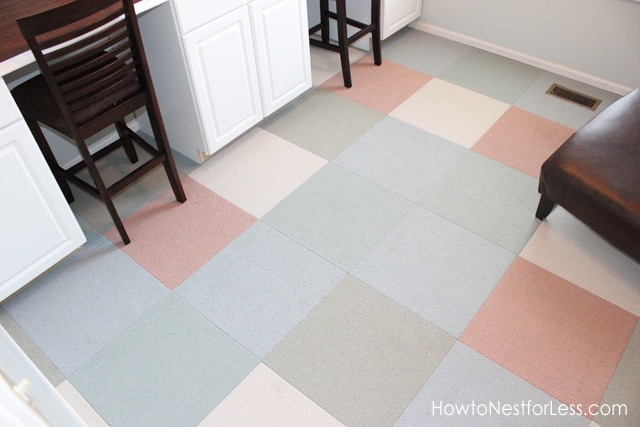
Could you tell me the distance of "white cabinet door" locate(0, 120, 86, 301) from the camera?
1863mm

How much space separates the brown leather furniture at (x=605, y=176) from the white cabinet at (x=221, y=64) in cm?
138

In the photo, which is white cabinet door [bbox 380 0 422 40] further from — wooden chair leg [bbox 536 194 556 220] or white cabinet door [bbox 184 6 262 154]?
wooden chair leg [bbox 536 194 556 220]

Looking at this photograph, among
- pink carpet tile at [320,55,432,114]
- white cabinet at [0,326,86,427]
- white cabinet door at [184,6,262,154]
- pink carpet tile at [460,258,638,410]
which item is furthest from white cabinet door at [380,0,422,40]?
white cabinet at [0,326,86,427]

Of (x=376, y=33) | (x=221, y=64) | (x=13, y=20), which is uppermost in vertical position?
(x=13, y=20)

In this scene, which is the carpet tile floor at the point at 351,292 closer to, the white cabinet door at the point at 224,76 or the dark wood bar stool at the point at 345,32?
the white cabinet door at the point at 224,76

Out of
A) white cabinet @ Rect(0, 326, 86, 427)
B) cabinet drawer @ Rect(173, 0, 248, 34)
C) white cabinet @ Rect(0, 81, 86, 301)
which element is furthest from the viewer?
cabinet drawer @ Rect(173, 0, 248, 34)

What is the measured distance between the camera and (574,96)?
2971mm

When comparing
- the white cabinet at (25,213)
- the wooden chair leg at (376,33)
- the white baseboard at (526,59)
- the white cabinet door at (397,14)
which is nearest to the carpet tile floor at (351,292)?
the white cabinet at (25,213)

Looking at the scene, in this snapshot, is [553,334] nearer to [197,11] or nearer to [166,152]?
[166,152]

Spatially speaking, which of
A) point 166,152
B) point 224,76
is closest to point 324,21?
point 224,76

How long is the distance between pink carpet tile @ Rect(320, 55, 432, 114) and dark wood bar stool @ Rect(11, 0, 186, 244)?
1.21m

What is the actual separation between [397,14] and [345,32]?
0.56 m

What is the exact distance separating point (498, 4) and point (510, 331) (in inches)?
82.2

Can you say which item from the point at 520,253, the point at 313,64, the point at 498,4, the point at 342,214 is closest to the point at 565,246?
the point at 520,253
